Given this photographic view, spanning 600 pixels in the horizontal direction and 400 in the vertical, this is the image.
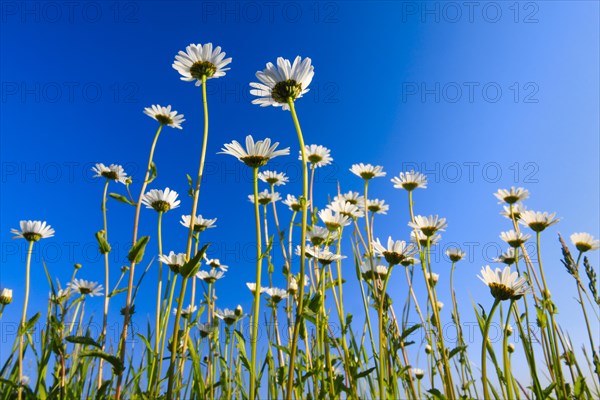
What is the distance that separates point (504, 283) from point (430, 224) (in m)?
0.94

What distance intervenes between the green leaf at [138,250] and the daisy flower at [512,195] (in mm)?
3104

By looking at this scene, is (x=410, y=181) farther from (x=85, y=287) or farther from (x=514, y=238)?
(x=85, y=287)

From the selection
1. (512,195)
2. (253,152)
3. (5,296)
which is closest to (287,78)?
(253,152)

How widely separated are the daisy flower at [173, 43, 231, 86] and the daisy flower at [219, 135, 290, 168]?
0.45 meters

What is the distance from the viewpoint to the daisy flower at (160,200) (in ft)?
8.46

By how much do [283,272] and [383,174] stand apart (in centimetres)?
121

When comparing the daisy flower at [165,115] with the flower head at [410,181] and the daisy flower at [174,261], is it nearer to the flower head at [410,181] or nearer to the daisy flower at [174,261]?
the daisy flower at [174,261]

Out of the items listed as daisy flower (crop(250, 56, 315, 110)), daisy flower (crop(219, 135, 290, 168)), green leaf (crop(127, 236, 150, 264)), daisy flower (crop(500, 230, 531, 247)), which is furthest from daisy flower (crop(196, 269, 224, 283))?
daisy flower (crop(500, 230, 531, 247))

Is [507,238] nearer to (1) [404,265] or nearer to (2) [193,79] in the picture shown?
(1) [404,265]

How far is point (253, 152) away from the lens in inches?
75.7

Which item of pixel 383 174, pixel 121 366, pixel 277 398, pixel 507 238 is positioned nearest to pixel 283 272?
pixel 277 398

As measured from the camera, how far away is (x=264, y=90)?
1.88 meters

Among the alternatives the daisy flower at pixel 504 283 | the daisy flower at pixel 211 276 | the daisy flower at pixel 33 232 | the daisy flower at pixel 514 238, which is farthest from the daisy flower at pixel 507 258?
the daisy flower at pixel 33 232

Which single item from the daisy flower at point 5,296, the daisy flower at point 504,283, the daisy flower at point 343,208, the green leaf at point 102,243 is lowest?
the daisy flower at point 504,283
